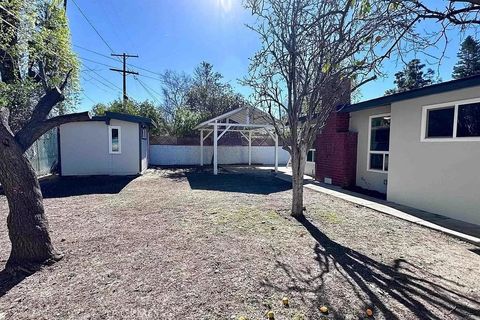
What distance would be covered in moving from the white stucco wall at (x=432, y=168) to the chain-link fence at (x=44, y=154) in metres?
13.4

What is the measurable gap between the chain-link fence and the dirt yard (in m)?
7.17

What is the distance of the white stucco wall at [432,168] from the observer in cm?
538

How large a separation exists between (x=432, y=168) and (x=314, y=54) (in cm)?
393

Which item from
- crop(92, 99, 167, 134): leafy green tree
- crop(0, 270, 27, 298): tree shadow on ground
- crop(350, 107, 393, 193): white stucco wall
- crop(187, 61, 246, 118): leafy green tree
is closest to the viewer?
crop(0, 270, 27, 298): tree shadow on ground

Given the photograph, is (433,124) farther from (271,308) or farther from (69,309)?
(69,309)

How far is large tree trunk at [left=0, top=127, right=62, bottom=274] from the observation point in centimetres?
308

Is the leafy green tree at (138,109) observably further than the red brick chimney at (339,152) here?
Yes

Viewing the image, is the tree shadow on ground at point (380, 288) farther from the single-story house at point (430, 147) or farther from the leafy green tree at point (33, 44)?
the leafy green tree at point (33, 44)

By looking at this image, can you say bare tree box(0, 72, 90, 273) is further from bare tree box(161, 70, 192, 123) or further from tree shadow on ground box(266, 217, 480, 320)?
bare tree box(161, 70, 192, 123)

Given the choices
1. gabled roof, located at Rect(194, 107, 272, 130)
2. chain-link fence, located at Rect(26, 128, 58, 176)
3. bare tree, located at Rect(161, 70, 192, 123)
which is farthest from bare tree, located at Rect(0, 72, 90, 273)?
bare tree, located at Rect(161, 70, 192, 123)

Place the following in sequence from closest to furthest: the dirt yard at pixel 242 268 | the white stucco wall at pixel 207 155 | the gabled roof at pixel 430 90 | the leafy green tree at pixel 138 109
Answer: the dirt yard at pixel 242 268
the gabled roof at pixel 430 90
the white stucco wall at pixel 207 155
the leafy green tree at pixel 138 109

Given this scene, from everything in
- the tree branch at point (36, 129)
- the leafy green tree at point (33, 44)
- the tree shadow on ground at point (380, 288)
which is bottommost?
the tree shadow on ground at point (380, 288)

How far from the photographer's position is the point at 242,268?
326 cm

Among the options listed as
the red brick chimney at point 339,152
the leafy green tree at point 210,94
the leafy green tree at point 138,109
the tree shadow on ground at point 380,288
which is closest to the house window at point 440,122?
the red brick chimney at point 339,152
